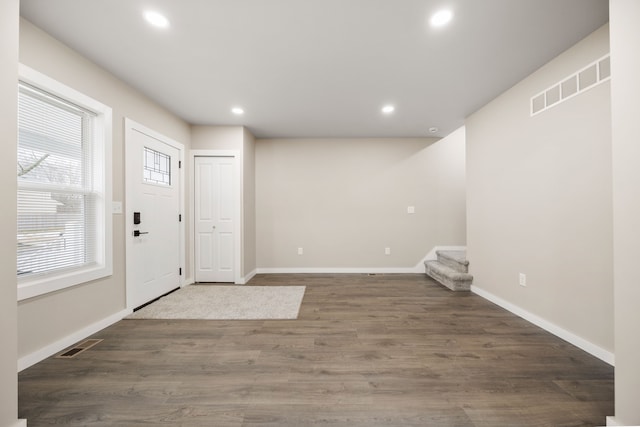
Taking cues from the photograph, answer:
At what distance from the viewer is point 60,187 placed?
7.25 ft

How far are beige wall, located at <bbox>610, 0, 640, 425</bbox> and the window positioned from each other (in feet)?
12.0

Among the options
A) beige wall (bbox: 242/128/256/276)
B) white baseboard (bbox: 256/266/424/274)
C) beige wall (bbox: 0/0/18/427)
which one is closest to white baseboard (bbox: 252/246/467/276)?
white baseboard (bbox: 256/266/424/274)

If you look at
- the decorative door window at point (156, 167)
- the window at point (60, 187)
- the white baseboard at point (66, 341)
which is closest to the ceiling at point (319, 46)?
the window at point (60, 187)

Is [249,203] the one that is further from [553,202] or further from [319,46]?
[553,202]

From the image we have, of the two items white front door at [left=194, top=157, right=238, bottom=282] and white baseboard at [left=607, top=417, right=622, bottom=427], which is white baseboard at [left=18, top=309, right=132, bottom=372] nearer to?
white front door at [left=194, top=157, right=238, bottom=282]

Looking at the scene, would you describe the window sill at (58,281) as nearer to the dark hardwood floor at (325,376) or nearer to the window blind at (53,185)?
the window blind at (53,185)

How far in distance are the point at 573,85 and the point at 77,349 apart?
4814 millimetres

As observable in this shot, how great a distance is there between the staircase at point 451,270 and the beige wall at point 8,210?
14.1ft

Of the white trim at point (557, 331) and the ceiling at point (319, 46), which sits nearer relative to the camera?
the ceiling at point (319, 46)

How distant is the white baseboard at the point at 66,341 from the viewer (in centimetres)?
190

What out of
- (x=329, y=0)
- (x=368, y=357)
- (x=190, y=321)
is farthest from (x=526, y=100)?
(x=190, y=321)

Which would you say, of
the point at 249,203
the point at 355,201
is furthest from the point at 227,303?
the point at 355,201

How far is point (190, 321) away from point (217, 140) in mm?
2782

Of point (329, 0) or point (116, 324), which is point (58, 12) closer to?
point (329, 0)
